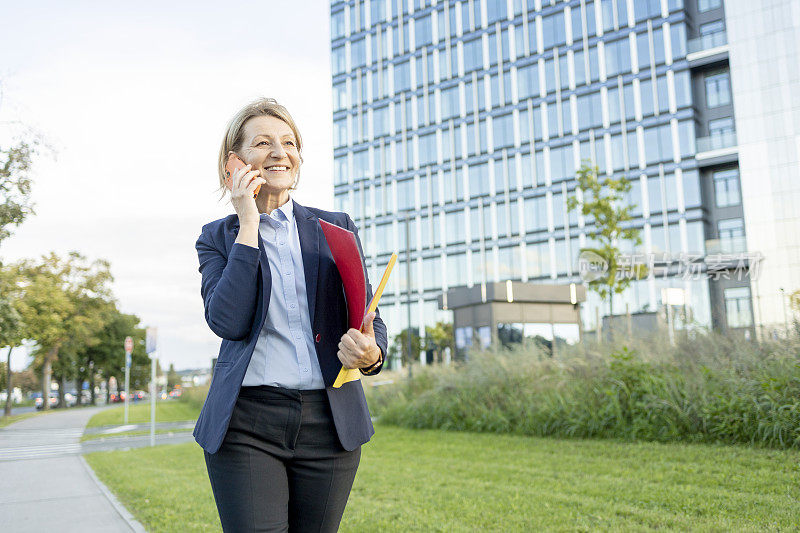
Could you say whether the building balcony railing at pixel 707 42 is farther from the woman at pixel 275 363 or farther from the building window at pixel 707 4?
the woman at pixel 275 363

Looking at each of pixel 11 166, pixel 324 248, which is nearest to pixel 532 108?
pixel 11 166

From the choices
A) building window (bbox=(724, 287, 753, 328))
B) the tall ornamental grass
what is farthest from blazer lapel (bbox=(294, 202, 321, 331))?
building window (bbox=(724, 287, 753, 328))

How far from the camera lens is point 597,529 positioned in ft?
16.3

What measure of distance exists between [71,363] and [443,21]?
43.9 meters

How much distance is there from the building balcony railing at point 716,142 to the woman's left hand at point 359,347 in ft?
154

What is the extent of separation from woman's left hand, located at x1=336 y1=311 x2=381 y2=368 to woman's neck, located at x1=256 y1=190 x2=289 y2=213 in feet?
1.93

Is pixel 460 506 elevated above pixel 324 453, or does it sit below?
below

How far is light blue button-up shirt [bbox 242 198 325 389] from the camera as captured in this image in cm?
193

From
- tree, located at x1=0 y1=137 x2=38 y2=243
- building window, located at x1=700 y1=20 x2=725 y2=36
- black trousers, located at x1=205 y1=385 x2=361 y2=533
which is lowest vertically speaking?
black trousers, located at x1=205 y1=385 x2=361 y2=533

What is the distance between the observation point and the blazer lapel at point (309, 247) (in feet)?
6.61

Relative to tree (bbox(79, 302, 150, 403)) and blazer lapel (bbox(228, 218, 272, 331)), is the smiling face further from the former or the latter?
tree (bbox(79, 302, 150, 403))

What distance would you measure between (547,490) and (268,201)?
539cm

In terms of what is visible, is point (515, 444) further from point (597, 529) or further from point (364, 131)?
point (364, 131)

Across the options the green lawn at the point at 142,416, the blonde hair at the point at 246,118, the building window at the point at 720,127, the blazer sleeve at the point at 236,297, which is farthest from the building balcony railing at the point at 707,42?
the blazer sleeve at the point at 236,297
